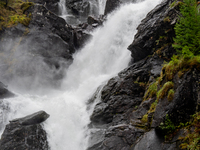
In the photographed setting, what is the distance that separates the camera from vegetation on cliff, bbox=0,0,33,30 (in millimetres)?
18875

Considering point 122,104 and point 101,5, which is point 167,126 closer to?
point 122,104

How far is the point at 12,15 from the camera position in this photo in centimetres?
1981

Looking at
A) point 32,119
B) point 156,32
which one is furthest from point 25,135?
point 156,32

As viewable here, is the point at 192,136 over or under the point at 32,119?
under

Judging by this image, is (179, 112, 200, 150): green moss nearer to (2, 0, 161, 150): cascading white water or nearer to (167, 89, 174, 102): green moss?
(167, 89, 174, 102): green moss

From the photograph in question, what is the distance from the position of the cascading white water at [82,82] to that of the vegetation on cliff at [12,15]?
8.67 m

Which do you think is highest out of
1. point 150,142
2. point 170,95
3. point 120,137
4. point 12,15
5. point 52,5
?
point 52,5

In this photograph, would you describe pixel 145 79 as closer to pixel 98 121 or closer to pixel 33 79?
pixel 98 121

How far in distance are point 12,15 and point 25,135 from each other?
1754cm

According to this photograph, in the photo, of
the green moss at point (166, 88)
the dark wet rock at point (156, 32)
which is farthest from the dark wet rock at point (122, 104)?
the green moss at point (166, 88)

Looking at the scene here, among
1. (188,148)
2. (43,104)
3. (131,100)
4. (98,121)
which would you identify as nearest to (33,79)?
(43,104)

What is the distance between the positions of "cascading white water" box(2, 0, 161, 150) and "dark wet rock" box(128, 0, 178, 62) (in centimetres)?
320

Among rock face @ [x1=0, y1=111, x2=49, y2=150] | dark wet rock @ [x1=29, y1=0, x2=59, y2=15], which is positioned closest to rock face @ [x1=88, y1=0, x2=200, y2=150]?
rock face @ [x1=0, y1=111, x2=49, y2=150]

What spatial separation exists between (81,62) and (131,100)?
12513 mm
